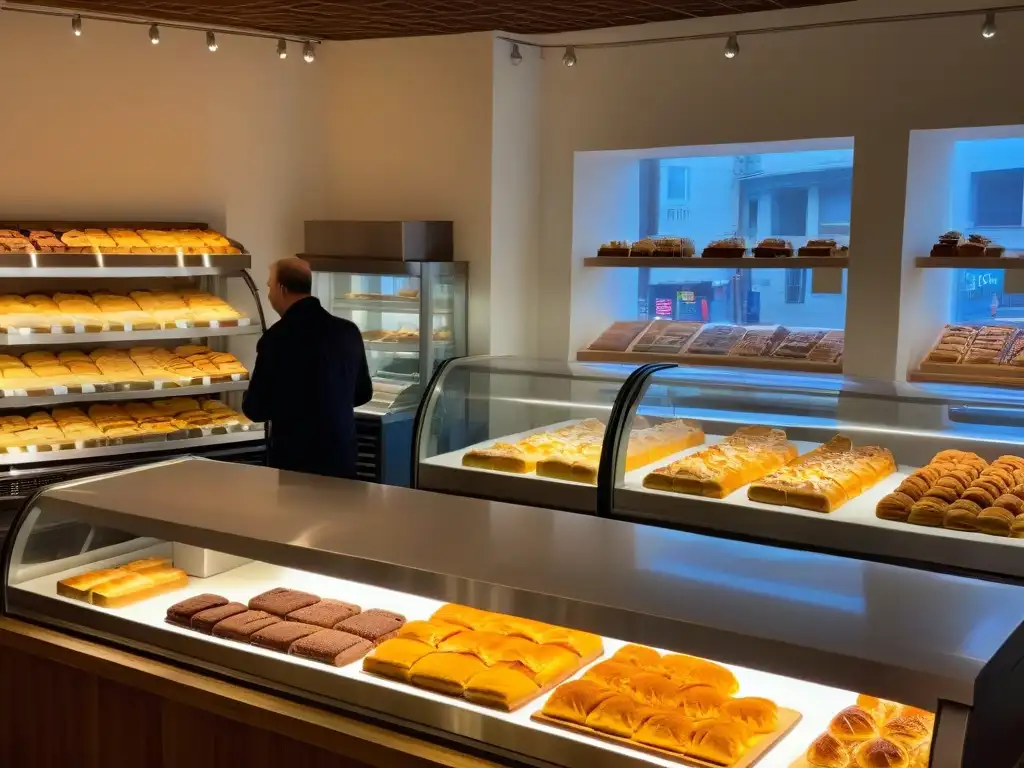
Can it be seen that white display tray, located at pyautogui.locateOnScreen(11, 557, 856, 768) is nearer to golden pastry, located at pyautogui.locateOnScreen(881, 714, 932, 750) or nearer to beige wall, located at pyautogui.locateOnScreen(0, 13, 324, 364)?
golden pastry, located at pyautogui.locateOnScreen(881, 714, 932, 750)

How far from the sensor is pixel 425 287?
20.8 feet

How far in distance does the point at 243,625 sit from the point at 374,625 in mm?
303

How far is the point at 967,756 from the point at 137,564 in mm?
2132

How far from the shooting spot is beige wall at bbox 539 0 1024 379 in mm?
5348

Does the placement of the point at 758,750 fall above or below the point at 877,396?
below

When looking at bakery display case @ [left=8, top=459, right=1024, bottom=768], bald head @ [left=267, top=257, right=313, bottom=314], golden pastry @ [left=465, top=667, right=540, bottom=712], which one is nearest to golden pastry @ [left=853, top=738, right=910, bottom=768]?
bakery display case @ [left=8, top=459, right=1024, bottom=768]

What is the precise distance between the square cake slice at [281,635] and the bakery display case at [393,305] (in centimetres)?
380

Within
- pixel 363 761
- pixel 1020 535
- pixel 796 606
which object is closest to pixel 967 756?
pixel 796 606

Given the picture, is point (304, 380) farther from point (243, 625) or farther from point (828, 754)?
point (828, 754)

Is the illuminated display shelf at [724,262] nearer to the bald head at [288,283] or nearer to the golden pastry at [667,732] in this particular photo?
the bald head at [288,283]

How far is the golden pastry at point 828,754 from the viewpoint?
6.21 feet

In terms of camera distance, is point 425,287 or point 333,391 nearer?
point 333,391

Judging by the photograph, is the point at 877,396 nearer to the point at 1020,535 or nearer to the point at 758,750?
the point at 1020,535

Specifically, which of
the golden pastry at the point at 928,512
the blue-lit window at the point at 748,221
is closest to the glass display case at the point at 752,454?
the golden pastry at the point at 928,512
